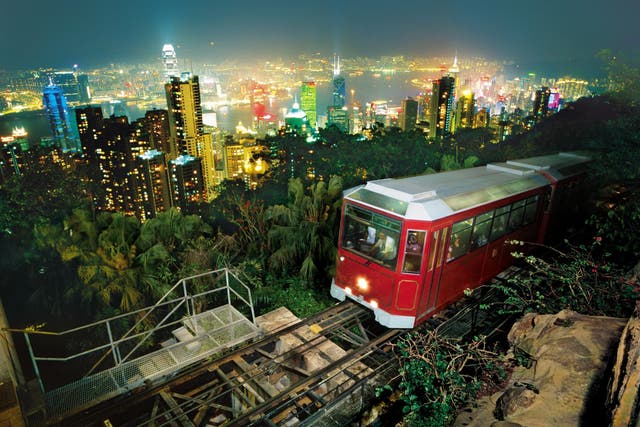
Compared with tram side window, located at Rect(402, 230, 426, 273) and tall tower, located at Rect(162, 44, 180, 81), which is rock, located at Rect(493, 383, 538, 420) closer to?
tram side window, located at Rect(402, 230, 426, 273)

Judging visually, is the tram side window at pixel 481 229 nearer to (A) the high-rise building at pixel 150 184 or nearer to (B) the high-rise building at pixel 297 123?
(B) the high-rise building at pixel 297 123

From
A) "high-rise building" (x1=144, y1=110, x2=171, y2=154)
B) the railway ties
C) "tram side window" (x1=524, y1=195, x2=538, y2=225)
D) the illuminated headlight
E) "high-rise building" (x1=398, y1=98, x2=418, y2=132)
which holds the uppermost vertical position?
"tram side window" (x1=524, y1=195, x2=538, y2=225)

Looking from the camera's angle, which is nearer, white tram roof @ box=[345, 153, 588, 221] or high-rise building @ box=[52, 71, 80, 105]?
white tram roof @ box=[345, 153, 588, 221]

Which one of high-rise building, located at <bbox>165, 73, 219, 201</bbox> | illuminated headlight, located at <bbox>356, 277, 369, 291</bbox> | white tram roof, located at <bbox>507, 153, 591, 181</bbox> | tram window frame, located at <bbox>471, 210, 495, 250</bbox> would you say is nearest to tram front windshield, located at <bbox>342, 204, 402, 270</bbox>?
illuminated headlight, located at <bbox>356, 277, 369, 291</bbox>

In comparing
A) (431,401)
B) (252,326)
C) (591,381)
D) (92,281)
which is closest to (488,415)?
(431,401)

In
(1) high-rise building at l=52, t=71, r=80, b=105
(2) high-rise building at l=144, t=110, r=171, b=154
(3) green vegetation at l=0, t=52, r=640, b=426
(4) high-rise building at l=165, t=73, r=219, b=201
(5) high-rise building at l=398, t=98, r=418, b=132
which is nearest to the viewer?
(3) green vegetation at l=0, t=52, r=640, b=426

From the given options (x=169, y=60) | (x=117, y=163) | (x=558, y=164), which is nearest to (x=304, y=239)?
(x=558, y=164)

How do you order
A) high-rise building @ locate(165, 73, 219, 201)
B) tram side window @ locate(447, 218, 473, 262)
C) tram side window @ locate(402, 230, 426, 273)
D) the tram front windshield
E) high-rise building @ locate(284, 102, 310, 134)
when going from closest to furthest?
tram side window @ locate(402, 230, 426, 273)
the tram front windshield
tram side window @ locate(447, 218, 473, 262)
high-rise building @ locate(284, 102, 310, 134)
high-rise building @ locate(165, 73, 219, 201)
